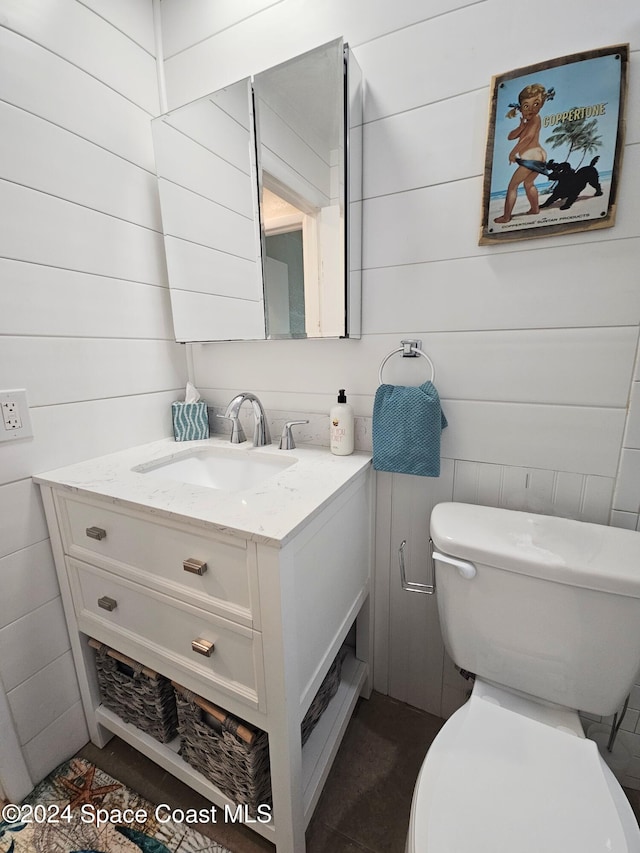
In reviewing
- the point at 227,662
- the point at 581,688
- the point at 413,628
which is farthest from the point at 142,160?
the point at 581,688

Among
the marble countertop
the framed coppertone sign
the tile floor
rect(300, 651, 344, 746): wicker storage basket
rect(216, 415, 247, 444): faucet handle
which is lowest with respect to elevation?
the tile floor

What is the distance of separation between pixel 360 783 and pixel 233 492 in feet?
3.12

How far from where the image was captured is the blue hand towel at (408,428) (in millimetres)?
945

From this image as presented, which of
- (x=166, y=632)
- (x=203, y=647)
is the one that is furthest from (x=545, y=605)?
(x=166, y=632)

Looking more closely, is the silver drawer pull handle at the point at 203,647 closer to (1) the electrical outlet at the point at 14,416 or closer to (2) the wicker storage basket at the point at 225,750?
(2) the wicker storage basket at the point at 225,750

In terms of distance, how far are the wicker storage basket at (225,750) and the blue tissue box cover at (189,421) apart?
0.75 m

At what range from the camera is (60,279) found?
100 centimetres

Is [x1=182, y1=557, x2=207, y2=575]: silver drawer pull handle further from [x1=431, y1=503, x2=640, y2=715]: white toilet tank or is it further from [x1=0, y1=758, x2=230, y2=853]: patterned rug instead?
[x1=0, y1=758, x2=230, y2=853]: patterned rug

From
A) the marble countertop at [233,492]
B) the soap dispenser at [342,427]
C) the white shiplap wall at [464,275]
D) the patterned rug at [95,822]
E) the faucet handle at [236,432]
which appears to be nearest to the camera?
the marble countertop at [233,492]

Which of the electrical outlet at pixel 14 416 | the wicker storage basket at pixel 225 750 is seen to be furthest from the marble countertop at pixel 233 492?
the wicker storage basket at pixel 225 750

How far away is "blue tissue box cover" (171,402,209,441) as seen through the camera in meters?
1.30

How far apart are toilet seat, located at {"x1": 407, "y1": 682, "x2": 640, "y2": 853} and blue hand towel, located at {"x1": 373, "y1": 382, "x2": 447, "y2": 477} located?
1.84 feet

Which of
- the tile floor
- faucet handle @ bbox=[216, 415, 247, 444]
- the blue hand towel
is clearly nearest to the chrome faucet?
faucet handle @ bbox=[216, 415, 247, 444]

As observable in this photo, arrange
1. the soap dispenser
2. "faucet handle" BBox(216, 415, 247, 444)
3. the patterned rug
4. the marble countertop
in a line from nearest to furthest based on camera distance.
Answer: the marble countertop
the patterned rug
the soap dispenser
"faucet handle" BBox(216, 415, 247, 444)
